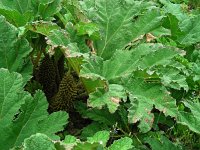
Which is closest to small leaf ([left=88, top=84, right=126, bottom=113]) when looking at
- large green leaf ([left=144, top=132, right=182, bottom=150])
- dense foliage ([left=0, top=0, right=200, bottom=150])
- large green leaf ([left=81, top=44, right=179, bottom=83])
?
dense foliage ([left=0, top=0, right=200, bottom=150])

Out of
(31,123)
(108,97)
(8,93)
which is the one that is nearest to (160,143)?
(108,97)

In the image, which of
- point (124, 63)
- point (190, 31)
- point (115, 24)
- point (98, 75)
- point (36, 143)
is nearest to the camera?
point (36, 143)

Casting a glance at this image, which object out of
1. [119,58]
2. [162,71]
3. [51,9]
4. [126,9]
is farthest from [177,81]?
[51,9]

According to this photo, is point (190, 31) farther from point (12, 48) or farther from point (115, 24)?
point (12, 48)

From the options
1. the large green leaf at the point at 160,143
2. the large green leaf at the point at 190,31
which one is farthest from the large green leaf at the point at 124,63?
the large green leaf at the point at 190,31

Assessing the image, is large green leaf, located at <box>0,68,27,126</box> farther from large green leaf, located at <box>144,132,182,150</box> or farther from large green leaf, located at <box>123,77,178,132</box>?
large green leaf, located at <box>144,132,182,150</box>

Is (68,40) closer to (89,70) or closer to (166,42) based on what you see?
(89,70)

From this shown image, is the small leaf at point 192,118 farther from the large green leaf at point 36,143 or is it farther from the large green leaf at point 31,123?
the large green leaf at point 36,143

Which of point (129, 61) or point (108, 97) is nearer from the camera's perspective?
point (108, 97)
